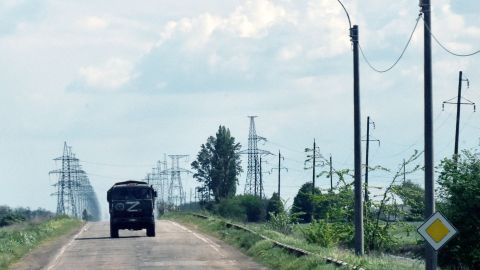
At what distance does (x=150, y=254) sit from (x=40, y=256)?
177 inches

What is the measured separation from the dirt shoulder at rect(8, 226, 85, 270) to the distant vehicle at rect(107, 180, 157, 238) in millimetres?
2651

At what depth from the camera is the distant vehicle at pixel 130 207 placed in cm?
4872

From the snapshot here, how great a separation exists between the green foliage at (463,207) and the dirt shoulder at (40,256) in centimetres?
1216

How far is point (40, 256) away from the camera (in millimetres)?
38156

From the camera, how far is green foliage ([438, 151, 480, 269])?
2977 cm

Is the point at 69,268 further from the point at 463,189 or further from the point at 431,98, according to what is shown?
the point at 431,98

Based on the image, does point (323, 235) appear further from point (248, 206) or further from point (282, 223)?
point (248, 206)

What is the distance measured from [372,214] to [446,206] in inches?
323

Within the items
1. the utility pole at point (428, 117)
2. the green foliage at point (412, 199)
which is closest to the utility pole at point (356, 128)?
the green foliage at point (412, 199)

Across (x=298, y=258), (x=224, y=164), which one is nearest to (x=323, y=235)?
(x=298, y=258)

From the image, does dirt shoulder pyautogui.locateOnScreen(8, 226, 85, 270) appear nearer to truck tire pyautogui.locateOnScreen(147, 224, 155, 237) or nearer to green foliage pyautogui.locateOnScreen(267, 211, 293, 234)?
truck tire pyautogui.locateOnScreen(147, 224, 155, 237)

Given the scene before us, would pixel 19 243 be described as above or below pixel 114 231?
below

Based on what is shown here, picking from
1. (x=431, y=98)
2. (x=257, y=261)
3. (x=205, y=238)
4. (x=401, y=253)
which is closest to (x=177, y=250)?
(x=257, y=261)

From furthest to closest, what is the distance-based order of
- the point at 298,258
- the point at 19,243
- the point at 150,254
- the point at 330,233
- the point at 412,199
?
the point at 19,243 < the point at 330,233 < the point at 412,199 < the point at 150,254 < the point at 298,258
